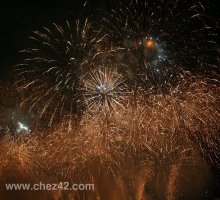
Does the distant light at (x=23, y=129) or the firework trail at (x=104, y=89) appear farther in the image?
the distant light at (x=23, y=129)

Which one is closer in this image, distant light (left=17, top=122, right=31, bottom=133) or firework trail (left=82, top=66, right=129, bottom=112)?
firework trail (left=82, top=66, right=129, bottom=112)

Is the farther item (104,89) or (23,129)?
(23,129)

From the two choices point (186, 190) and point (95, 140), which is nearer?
point (95, 140)

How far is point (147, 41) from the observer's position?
13.3 metres

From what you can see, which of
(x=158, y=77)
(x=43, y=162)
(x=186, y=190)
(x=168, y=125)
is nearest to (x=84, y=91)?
(x=158, y=77)

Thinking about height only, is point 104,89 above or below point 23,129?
below

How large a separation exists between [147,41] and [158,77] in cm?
129

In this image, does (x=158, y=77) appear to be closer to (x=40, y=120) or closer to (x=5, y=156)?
(x=40, y=120)

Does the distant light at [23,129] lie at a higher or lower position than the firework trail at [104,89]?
higher

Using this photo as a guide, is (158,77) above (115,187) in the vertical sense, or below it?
above

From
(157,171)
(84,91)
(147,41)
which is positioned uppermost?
(147,41)

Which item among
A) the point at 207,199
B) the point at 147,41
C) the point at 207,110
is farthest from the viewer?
the point at 207,199

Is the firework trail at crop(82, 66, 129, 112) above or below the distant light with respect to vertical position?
below

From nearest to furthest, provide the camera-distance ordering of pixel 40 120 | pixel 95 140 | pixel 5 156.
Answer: pixel 95 140 → pixel 40 120 → pixel 5 156
